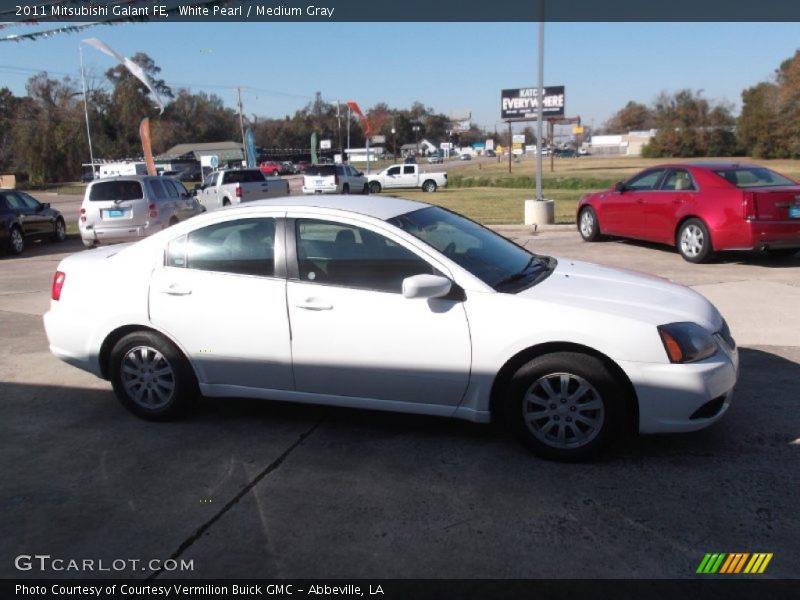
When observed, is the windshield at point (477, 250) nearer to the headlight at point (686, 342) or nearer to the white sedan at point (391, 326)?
the white sedan at point (391, 326)

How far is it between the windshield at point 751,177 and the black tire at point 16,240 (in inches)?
543

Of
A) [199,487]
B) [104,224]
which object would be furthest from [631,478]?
[104,224]

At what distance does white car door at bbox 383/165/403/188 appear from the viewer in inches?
1617

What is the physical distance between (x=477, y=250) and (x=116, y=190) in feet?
38.9

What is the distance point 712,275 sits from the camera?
9.37 m

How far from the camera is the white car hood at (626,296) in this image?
387cm

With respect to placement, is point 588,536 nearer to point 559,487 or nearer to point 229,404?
point 559,487

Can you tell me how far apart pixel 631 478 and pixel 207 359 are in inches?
107

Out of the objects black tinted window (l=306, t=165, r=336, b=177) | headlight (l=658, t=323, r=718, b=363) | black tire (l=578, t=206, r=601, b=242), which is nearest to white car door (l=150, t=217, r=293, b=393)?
headlight (l=658, t=323, r=718, b=363)

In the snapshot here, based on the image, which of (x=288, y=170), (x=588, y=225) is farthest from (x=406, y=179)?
(x=288, y=170)

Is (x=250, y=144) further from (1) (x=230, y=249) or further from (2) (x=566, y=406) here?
(2) (x=566, y=406)

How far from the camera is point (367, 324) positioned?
4.08 m

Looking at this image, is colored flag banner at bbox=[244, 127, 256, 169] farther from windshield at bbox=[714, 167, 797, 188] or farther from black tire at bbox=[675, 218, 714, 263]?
windshield at bbox=[714, 167, 797, 188]

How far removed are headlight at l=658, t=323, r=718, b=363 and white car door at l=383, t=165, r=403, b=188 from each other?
37.9m
